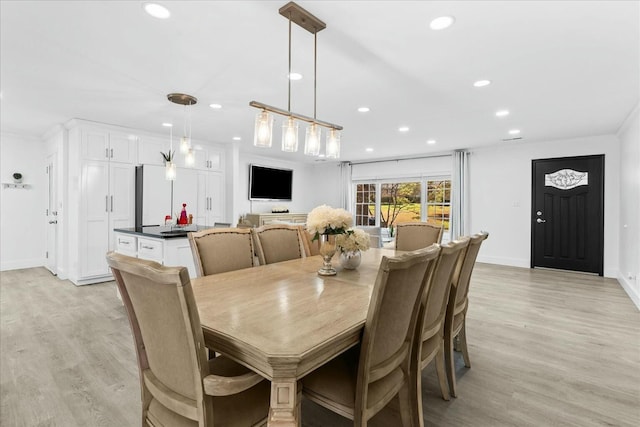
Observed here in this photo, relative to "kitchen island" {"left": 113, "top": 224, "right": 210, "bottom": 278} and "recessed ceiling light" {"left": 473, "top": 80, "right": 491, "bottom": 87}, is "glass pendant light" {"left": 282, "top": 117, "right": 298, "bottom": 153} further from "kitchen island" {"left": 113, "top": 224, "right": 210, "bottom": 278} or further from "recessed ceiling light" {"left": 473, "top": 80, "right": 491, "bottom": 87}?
"recessed ceiling light" {"left": 473, "top": 80, "right": 491, "bottom": 87}

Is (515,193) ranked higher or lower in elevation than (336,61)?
lower

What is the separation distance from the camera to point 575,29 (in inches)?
87.1

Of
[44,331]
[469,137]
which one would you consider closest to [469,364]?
[44,331]

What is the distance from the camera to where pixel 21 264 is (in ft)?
19.0

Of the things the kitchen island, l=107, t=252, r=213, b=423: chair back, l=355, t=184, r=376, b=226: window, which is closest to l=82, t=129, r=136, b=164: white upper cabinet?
the kitchen island

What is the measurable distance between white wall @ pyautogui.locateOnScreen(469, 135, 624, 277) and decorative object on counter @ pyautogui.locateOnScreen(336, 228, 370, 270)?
5447mm

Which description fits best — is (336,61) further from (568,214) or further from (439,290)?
(568,214)

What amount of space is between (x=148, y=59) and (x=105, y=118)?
8.02 ft

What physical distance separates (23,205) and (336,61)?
20.8 ft

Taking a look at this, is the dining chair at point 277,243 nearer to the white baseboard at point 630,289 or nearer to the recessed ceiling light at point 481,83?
the recessed ceiling light at point 481,83

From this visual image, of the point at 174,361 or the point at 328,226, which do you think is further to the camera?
the point at 328,226

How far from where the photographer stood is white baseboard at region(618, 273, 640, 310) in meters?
3.84

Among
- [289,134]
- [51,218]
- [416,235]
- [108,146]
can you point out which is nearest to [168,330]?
[289,134]

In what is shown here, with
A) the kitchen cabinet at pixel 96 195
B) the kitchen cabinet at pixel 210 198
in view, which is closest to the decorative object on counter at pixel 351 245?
the kitchen cabinet at pixel 96 195
